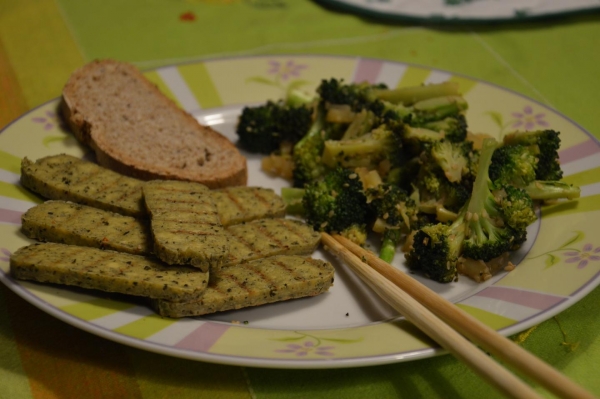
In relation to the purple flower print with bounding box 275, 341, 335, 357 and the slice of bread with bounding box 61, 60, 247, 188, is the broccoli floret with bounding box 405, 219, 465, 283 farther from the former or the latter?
the slice of bread with bounding box 61, 60, 247, 188

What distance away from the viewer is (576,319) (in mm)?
3365


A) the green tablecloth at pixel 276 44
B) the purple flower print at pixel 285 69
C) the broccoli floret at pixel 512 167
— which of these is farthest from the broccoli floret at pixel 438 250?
the purple flower print at pixel 285 69

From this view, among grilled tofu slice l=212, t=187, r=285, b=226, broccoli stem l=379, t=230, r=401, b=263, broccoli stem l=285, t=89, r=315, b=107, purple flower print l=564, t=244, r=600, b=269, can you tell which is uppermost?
broccoli stem l=285, t=89, r=315, b=107

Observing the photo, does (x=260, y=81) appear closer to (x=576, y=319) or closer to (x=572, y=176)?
(x=572, y=176)

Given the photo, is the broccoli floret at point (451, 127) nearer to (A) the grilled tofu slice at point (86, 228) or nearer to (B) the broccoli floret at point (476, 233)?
(B) the broccoli floret at point (476, 233)

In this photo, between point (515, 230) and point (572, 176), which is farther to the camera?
point (572, 176)

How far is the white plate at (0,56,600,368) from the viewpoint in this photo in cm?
279

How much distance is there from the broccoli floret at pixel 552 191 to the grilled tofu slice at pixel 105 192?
1.56 meters

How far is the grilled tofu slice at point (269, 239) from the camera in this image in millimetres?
3486

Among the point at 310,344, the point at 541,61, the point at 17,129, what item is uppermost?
the point at 541,61

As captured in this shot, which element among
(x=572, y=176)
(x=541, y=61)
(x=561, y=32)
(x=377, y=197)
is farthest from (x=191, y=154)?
(x=561, y=32)

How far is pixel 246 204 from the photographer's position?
397cm

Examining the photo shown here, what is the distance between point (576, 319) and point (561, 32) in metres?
4.43

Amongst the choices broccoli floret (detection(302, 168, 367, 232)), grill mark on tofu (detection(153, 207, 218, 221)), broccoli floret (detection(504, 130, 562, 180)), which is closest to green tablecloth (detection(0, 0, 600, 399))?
grill mark on tofu (detection(153, 207, 218, 221))
